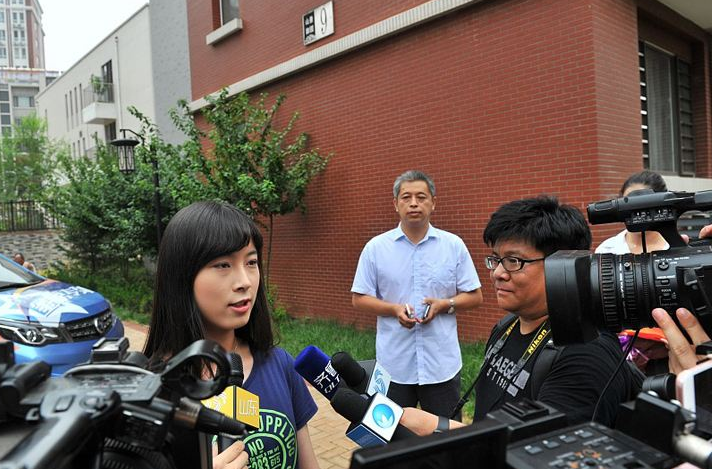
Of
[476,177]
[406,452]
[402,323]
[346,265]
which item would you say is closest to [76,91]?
[346,265]

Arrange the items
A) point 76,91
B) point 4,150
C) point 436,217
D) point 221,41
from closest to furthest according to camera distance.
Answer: point 436,217 < point 221,41 < point 76,91 < point 4,150

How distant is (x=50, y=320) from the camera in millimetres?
5242

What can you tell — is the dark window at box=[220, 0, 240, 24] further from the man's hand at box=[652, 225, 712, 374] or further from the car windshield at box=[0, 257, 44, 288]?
the man's hand at box=[652, 225, 712, 374]

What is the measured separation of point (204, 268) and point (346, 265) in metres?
7.21

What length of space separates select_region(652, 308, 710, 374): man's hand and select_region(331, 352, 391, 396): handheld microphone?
804mm

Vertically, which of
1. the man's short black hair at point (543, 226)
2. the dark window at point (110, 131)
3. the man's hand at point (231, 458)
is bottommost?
the man's hand at point (231, 458)

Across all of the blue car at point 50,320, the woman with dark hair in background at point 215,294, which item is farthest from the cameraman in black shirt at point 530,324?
the blue car at point 50,320

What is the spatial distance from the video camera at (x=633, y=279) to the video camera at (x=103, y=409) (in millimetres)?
810

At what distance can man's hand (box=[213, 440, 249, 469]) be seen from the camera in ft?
4.20

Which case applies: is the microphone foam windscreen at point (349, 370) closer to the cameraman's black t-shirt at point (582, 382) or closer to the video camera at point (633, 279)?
the cameraman's black t-shirt at point (582, 382)

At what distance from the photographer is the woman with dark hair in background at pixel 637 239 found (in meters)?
3.20

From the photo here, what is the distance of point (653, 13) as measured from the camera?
6.72 metres

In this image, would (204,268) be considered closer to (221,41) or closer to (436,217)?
(436,217)

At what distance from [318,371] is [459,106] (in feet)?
19.1
